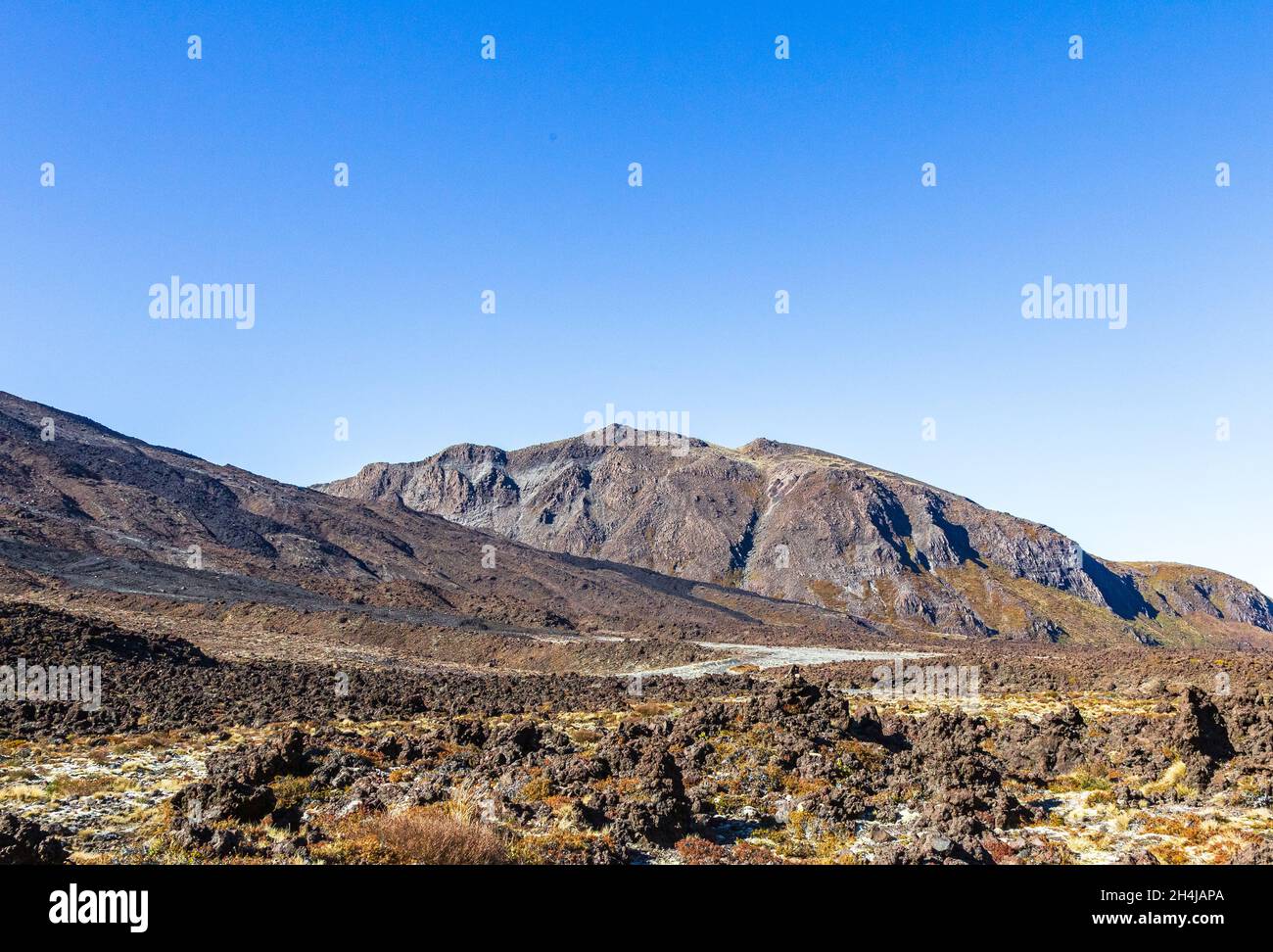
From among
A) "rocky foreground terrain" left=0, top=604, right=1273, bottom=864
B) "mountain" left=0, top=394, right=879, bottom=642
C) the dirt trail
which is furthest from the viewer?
"mountain" left=0, top=394, right=879, bottom=642

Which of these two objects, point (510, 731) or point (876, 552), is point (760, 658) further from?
point (876, 552)

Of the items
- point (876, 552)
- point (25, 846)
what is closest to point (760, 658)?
point (25, 846)

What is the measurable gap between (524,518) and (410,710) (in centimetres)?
17085

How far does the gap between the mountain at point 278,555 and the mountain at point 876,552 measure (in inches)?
1043

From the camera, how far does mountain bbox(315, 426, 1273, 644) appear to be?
14812 centimetres

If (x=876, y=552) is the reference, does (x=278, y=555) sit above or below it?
above

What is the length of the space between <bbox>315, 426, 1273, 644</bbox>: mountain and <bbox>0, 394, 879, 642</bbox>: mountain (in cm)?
2648

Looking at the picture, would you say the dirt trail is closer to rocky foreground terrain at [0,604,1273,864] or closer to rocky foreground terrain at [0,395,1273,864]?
rocky foreground terrain at [0,395,1273,864]

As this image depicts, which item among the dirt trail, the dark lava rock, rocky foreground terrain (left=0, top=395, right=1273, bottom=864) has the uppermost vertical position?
the dark lava rock

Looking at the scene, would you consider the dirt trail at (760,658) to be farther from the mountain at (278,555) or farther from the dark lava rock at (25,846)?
the dark lava rock at (25,846)

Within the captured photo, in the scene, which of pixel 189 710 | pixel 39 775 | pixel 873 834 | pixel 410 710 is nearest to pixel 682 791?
pixel 873 834

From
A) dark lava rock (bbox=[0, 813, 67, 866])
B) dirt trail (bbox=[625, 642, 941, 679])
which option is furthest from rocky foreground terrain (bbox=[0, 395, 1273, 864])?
dirt trail (bbox=[625, 642, 941, 679])

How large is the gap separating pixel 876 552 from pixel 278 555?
111m

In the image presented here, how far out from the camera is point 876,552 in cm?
15812
